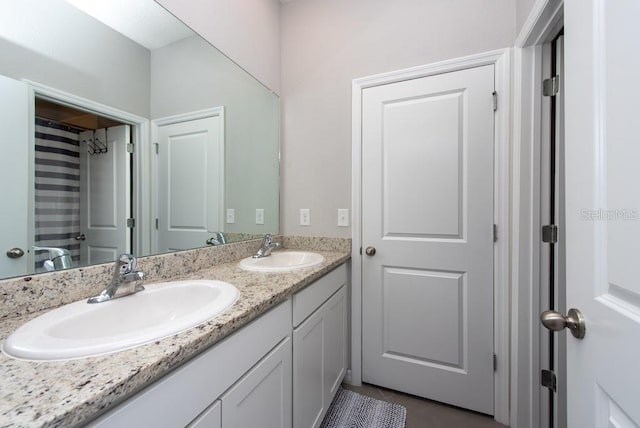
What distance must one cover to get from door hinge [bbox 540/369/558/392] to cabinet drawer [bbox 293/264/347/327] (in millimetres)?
1056

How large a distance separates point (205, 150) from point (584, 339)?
60.5 inches

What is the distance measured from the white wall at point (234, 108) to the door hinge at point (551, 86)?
1.54 m

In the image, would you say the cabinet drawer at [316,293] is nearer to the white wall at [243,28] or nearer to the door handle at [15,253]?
the door handle at [15,253]

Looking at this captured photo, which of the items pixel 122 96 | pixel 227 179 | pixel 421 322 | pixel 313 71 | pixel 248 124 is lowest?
pixel 421 322

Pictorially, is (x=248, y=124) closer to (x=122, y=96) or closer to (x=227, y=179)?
(x=227, y=179)

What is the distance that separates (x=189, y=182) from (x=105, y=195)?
14.8 inches

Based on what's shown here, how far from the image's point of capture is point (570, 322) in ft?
1.84

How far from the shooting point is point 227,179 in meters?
1.49

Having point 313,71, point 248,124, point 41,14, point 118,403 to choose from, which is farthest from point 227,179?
point 118,403

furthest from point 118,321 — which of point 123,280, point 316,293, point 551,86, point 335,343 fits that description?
point 551,86

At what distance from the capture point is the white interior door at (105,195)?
86 centimetres

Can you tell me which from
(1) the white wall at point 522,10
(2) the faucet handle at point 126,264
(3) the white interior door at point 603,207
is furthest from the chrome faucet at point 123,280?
(1) the white wall at point 522,10

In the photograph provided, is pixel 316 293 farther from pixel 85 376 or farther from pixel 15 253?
pixel 15 253

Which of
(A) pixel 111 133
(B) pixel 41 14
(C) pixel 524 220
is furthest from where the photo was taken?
(C) pixel 524 220
